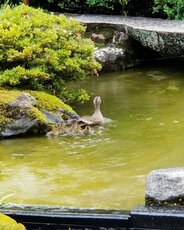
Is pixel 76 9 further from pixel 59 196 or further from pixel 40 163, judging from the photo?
pixel 59 196

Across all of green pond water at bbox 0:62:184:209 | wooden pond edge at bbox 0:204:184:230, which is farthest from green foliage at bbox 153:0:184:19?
wooden pond edge at bbox 0:204:184:230

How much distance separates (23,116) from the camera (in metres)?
7.70

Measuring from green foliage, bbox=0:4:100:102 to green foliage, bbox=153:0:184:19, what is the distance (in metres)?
3.57


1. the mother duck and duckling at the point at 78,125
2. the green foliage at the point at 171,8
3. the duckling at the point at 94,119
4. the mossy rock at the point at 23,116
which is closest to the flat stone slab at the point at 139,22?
the green foliage at the point at 171,8

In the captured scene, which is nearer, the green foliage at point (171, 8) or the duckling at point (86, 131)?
the duckling at point (86, 131)

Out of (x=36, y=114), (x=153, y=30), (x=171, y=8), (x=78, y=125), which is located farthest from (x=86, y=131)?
(x=171, y=8)

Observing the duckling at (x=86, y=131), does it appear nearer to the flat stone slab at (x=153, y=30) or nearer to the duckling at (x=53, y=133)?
the duckling at (x=53, y=133)

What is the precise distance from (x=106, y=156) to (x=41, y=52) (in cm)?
228

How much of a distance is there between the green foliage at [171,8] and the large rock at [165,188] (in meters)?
7.85

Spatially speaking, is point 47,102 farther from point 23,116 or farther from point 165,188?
point 165,188

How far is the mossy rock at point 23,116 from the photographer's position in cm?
769

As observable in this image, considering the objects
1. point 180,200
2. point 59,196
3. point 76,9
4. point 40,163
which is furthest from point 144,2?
point 180,200

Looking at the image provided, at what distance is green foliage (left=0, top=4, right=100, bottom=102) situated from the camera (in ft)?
27.3

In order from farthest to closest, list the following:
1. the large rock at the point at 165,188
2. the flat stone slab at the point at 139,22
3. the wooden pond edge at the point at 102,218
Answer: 1. the flat stone slab at the point at 139,22
2. the large rock at the point at 165,188
3. the wooden pond edge at the point at 102,218
